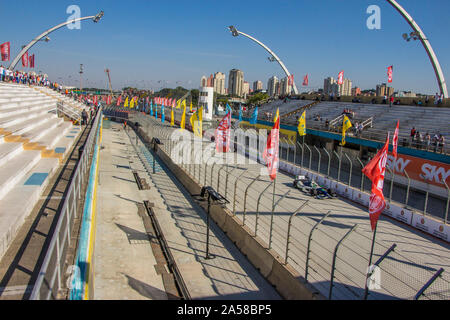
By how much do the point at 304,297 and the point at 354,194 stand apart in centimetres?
867

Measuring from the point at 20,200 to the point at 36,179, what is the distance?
5.30ft

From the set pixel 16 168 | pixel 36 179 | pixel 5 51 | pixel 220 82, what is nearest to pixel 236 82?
pixel 220 82

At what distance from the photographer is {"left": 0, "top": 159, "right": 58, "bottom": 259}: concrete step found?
5617 mm

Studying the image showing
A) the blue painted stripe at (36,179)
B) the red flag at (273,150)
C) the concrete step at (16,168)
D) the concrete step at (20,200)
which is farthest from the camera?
the red flag at (273,150)

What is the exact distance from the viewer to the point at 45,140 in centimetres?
1352

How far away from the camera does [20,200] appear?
6949 millimetres

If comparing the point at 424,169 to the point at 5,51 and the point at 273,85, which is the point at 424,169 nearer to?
the point at 5,51

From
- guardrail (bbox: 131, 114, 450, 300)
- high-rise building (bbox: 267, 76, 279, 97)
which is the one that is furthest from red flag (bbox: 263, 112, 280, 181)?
high-rise building (bbox: 267, 76, 279, 97)

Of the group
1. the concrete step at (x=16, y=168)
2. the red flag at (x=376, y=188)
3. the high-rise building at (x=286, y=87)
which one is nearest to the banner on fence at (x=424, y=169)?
the red flag at (x=376, y=188)

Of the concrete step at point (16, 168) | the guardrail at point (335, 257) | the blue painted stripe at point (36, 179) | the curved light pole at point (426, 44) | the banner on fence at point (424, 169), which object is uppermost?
the curved light pole at point (426, 44)

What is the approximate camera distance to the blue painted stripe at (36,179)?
810 cm

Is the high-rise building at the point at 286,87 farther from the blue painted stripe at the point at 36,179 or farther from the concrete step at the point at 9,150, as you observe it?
the blue painted stripe at the point at 36,179

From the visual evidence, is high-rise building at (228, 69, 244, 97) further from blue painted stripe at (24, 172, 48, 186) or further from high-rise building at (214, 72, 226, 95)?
blue painted stripe at (24, 172, 48, 186)

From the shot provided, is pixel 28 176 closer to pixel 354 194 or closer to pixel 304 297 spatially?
pixel 304 297
